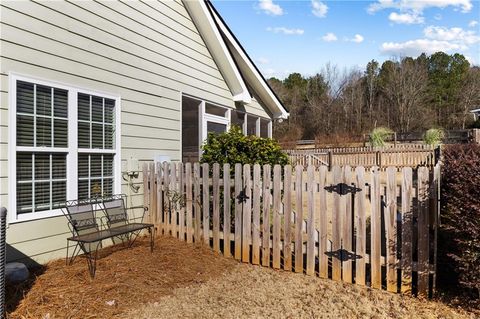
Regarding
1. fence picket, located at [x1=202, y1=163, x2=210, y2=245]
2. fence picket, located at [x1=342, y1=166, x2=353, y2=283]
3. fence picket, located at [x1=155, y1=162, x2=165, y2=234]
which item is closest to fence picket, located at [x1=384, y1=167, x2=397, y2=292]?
fence picket, located at [x1=342, y1=166, x2=353, y2=283]

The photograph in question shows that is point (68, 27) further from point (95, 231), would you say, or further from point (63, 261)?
point (63, 261)

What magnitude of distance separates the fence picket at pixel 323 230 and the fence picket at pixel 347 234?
0.76 feet

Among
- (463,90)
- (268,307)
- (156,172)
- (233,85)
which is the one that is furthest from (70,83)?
(463,90)

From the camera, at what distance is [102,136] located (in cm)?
527

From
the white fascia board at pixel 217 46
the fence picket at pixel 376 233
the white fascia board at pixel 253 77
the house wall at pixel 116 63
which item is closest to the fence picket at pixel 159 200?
the house wall at pixel 116 63

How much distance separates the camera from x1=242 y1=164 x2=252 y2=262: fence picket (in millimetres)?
4992

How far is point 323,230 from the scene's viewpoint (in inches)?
173

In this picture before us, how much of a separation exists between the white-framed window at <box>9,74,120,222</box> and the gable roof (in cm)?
319

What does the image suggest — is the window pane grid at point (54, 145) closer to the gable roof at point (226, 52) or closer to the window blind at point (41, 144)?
the window blind at point (41, 144)

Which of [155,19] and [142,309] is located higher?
[155,19]

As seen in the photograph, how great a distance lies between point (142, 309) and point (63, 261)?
1.76 meters

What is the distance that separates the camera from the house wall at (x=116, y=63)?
407 cm

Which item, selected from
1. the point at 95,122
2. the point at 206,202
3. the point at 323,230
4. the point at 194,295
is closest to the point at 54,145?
the point at 95,122

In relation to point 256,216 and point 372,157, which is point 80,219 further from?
point 372,157
